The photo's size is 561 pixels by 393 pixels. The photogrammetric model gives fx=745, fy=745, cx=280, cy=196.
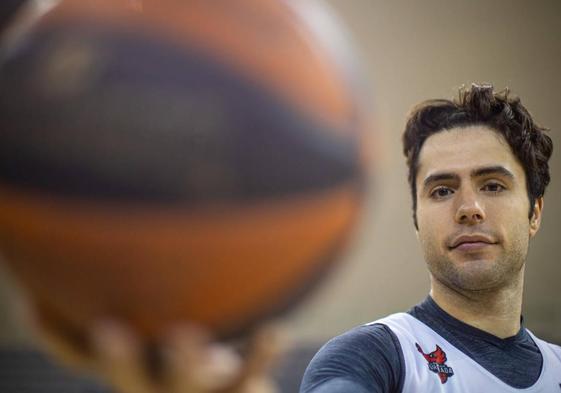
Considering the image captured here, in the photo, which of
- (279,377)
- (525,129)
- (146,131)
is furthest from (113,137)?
(279,377)

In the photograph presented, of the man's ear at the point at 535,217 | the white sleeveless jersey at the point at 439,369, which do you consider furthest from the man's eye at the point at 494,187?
the white sleeveless jersey at the point at 439,369

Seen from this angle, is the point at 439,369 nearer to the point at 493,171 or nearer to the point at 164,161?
the point at 493,171

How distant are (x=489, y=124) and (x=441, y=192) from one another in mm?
152

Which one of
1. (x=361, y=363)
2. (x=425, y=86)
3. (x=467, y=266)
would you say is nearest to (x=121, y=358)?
(x=361, y=363)

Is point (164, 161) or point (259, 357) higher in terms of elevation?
point (164, 161)

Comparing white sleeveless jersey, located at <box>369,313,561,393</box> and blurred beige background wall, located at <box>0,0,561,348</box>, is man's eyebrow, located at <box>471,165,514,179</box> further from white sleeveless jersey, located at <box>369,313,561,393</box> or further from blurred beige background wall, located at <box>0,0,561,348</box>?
blurred beige background wall, located at <box>0,0,561,348</box>

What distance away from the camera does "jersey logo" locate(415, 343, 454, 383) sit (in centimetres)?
106

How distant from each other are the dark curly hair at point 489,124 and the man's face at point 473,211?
22 millimetres

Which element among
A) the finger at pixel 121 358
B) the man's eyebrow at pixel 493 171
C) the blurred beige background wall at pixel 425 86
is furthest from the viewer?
the blurred beige background wall at pixel 425 86

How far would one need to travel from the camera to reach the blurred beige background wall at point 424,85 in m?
3.74

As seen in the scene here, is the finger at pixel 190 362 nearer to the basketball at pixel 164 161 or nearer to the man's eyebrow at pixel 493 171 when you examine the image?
the basketball at pixel 164 161

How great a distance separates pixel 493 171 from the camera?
1.10 m

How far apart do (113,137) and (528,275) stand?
3629mm

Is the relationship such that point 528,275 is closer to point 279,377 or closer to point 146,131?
point 279,377
